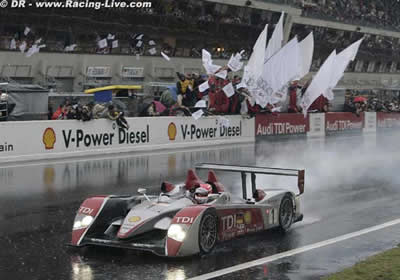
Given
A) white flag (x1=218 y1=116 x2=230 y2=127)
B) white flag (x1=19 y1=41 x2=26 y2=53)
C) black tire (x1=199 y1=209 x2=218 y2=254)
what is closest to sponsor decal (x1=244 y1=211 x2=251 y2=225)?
black tire (x1=199 y1=209 x2=218 y2=254)

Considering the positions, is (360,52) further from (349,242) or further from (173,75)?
(349,242)

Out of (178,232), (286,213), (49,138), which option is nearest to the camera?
(178,232)

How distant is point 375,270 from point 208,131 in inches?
778

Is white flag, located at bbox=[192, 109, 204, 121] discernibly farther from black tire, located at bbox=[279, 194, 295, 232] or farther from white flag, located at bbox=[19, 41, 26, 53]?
black tire, located at bbox=[279, 194, 295, 232]

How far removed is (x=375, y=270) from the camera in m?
7.21

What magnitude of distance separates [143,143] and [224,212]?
48.2ft

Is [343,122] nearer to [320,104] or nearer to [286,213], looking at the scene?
[320,104]

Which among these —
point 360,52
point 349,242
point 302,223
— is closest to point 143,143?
point 302,223

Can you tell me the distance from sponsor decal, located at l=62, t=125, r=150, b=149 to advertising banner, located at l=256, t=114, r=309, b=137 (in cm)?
762

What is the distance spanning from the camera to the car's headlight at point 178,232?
8.40 m

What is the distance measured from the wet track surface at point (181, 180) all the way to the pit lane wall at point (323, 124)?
585 cm

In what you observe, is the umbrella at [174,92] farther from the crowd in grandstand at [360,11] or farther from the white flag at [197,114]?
the crowd in grandstand at [360,11]

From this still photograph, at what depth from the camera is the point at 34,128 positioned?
20078mm

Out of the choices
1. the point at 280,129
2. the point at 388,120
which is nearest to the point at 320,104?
the point at 280,129
